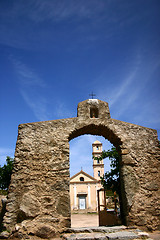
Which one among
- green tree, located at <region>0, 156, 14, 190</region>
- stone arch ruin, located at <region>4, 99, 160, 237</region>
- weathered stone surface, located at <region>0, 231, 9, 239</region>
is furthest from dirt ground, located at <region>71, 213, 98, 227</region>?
weathered stone surface, located at <region>0, 231, 9, 239</region>

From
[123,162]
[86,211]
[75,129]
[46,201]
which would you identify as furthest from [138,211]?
[86,211]

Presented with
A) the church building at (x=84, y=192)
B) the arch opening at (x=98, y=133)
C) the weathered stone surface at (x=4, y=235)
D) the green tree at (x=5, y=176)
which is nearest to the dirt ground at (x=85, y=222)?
the green tree at (x=5, y=176)

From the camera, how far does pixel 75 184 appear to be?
95.9 ft

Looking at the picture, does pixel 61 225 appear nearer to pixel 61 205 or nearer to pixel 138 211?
pixel 61 205

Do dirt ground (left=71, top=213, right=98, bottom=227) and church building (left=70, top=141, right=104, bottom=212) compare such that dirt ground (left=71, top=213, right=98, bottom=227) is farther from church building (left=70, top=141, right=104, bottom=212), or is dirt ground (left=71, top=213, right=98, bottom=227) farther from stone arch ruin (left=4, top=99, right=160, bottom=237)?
church building (left=70, top=141, right=104, bottom=212)

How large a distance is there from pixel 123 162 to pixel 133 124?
154 cm

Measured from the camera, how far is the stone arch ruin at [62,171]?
16.6 feet

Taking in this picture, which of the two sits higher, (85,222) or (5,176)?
(5,176)

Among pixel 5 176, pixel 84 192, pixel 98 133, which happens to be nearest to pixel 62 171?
pixel 98 133

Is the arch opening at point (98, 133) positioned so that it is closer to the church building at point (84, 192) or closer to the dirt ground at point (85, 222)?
the dirt ground at point (85, 222)

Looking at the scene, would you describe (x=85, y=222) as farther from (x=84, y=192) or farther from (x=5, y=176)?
(x=84, y=192)

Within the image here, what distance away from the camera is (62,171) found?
5.55 m

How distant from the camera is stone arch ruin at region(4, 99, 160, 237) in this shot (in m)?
5.07

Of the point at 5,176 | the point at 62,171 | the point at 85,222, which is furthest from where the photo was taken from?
the point at 85,222
